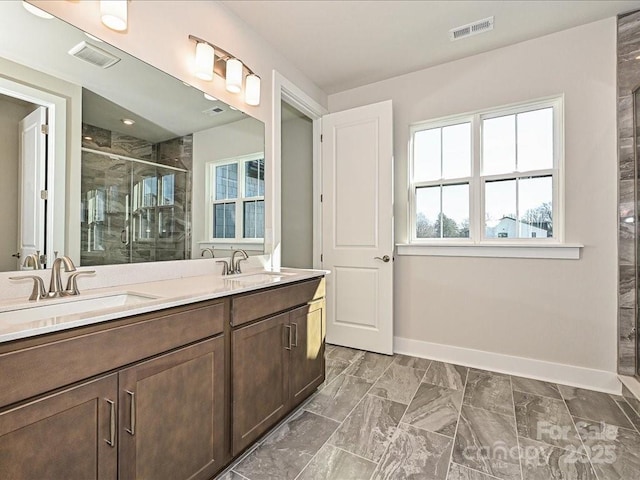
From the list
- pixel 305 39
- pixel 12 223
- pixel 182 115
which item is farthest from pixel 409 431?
pixel 305 39

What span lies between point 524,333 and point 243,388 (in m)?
2.32

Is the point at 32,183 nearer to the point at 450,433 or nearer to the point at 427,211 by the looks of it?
the point at 450,433

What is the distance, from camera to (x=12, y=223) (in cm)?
125

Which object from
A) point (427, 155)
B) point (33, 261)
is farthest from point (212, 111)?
point (427, 155)

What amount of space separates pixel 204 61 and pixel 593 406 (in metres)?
3.37

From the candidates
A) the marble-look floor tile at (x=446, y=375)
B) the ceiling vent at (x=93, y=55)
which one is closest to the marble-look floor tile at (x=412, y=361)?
the marble-look floor tile at (x=446, y=375)

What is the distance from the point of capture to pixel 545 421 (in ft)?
6.19

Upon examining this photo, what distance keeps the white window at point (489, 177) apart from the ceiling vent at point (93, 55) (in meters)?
2.50

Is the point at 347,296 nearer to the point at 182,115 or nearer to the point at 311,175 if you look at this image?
the point at 311,175

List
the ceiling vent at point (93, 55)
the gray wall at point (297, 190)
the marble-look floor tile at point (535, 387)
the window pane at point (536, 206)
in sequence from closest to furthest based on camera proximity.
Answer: the ceiling vent at point (93, 55) → the marble-look floor tile at point (535, 387) → the window pane at point (536, 206) → the gray wall at point (297, 190)

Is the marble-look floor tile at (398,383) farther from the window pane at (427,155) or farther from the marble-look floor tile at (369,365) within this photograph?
the window pane at (427,155)

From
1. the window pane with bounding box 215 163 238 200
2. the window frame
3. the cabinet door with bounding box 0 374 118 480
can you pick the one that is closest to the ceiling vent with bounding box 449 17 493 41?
the window frame

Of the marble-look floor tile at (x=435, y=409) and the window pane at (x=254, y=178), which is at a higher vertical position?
the window pane at (x=254, y=178)

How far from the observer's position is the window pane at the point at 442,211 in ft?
9.43
